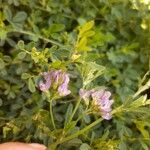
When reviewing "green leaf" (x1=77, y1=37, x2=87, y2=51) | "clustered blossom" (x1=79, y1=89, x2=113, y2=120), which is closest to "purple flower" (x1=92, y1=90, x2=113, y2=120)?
"clustered blossom" (x1=79, y1=89, x2=113, y2=120)

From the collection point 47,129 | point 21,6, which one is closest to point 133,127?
point 47,129

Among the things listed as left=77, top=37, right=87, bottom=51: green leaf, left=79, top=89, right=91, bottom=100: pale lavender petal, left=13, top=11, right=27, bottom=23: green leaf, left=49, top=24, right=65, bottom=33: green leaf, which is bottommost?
left=79, top=89, right=91, bottom=100: pale lavender petal

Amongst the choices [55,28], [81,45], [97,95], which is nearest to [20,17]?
[55,28]

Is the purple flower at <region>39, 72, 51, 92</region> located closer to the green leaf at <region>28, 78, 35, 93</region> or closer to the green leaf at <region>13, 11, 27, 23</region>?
the green leaf at <region>28, 78, 35, 93</region>

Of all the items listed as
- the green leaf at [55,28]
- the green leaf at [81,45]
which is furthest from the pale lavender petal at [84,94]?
the green leaf at [55,28]

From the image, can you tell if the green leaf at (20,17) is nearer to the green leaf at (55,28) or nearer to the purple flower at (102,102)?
the green leaf at (55,28)

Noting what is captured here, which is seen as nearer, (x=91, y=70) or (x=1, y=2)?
(x=91, y=70)

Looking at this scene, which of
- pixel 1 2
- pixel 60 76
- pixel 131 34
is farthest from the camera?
pixel 131 34

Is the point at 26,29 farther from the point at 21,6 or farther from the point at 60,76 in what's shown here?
the point at 60,76
